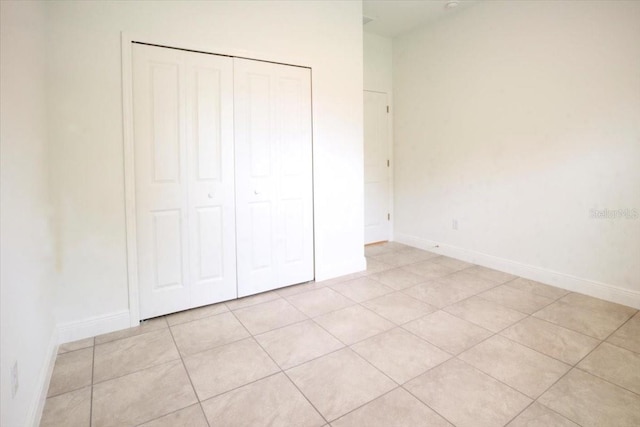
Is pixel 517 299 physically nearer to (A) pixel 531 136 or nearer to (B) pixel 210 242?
(A) pixel 531 136

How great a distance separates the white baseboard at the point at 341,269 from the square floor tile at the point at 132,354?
160 centimetres

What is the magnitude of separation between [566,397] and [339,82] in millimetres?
3150

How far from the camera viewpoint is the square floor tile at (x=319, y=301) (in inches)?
115

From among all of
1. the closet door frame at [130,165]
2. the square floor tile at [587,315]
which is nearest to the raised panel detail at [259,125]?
the closet door frame at [130,165]

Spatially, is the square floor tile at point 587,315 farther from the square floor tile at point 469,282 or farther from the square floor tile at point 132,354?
the square floor tile at point 132,354

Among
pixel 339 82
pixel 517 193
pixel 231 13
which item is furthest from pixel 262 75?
pixel 517 193

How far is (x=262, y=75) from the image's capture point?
10.2 feet

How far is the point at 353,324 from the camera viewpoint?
2656 mm

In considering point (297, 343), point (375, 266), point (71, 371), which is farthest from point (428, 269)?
point (71, 371)

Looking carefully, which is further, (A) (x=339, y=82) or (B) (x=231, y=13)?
(A) (x=339, y=82)

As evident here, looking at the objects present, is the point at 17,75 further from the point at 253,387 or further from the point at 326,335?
the point at 326,335

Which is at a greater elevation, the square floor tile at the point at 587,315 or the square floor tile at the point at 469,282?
the square floor tile at the point at 469,282

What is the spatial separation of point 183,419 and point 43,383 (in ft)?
2.78

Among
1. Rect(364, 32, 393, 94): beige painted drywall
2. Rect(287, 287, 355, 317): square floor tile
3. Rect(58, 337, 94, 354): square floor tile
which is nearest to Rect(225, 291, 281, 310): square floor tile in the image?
Rect(287, 287, 355, 317): square floor tile
